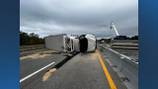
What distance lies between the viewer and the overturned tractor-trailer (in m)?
34.6

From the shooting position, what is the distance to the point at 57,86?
1002cm

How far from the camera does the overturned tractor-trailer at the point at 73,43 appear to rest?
113 ft

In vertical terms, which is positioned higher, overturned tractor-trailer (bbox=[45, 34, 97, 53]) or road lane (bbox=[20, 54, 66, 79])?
overturned tractor-trailer (bbox=[45, 34, 97, 53])

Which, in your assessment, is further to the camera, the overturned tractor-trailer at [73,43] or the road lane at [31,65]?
the overturned tractor-trailer at [73,43]

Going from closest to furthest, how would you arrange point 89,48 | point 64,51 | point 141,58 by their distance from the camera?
point 141,58, point 64,51, point 89,48

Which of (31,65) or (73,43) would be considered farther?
(73,43)

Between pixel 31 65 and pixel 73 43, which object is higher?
pixel 73 43

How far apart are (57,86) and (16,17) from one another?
505 cm

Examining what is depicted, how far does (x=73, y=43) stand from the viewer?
37.0 meters

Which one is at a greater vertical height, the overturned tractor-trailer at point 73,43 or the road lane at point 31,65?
the overturned tractor-trailer at point 73,43

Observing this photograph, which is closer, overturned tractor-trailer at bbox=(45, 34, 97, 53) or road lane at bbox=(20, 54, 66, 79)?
road lane at bbox=(20, 54, 66, 79)
